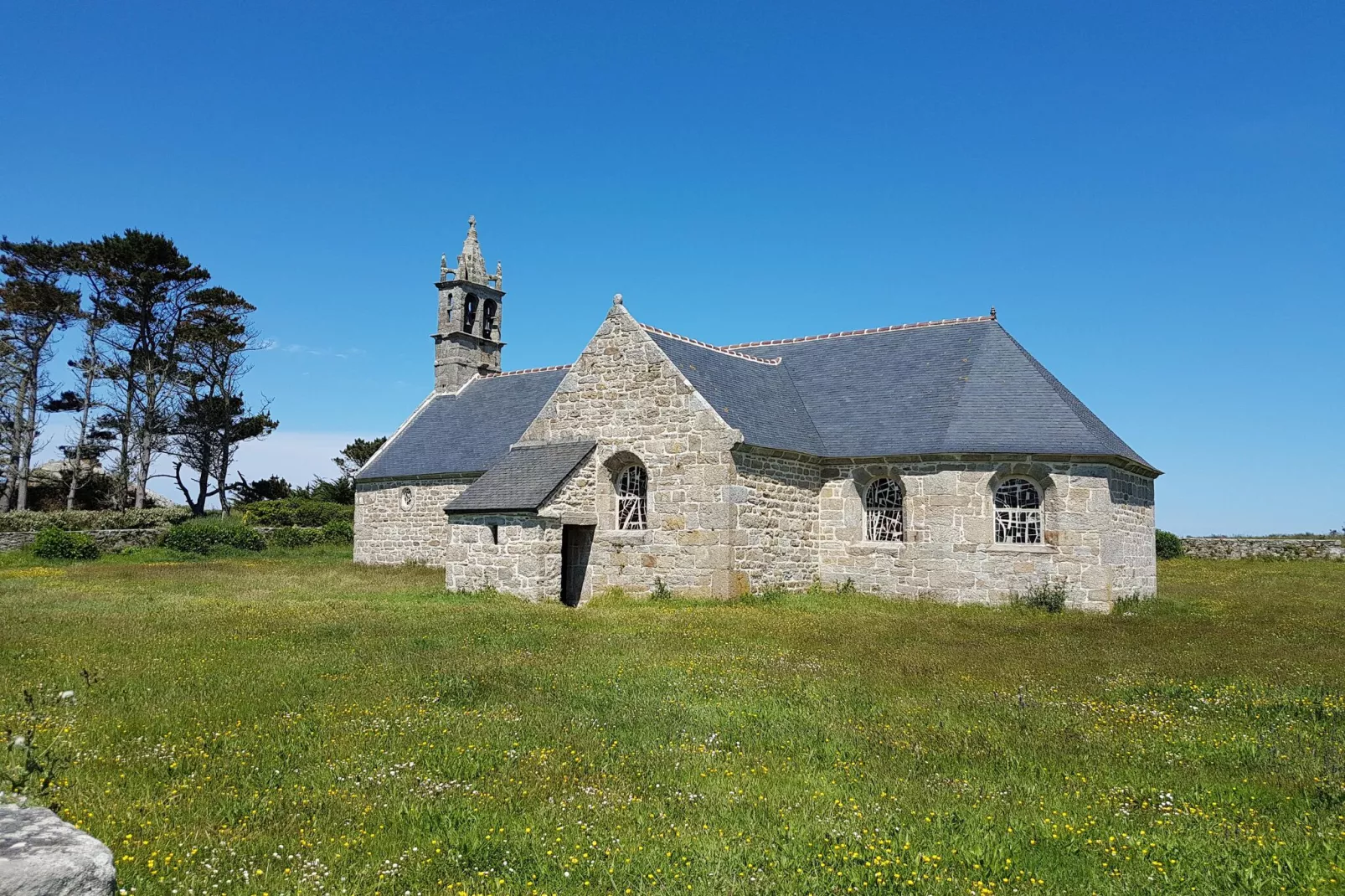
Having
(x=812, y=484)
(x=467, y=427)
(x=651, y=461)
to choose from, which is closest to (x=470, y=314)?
(x=467, y=427)

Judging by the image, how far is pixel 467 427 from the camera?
3017 centimetres

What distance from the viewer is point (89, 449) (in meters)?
41.6

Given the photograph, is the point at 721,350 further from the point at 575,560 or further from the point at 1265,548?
the point at 1265,548

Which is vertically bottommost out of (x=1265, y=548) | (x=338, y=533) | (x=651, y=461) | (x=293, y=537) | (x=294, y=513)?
(x=293, y=537)

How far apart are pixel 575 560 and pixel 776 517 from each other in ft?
15.0

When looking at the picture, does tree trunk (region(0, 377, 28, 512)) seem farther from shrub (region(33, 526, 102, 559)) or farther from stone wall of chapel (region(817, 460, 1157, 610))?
stone wall of chapel (region(817, 460, 1157, 610))

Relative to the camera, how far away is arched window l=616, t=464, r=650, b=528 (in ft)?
66.2

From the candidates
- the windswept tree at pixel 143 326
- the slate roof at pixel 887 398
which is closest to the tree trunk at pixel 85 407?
the windswept tree at pixel 143 326

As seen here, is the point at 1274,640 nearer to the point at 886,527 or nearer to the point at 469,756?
the point at 886,527

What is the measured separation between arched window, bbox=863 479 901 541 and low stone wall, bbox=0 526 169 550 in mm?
25275

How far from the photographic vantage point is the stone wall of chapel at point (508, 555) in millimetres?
18578

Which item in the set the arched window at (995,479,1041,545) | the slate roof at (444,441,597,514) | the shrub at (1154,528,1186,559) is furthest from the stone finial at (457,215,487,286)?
the shrub at (1154,528,1186,559)

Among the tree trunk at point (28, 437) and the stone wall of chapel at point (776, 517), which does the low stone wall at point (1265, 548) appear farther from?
the tree trunk at point (28, 437)

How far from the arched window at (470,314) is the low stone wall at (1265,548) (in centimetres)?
2917
